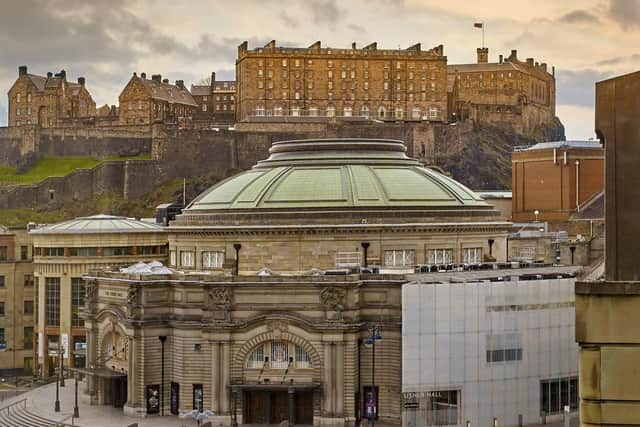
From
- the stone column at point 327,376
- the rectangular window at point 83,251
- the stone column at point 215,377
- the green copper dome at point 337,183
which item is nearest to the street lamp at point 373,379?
the stone column at point 327,376

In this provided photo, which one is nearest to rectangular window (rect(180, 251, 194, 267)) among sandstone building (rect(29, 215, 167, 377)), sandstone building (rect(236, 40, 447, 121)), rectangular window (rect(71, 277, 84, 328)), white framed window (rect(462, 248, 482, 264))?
sandstone building (rect(29, 215, 167, 377))

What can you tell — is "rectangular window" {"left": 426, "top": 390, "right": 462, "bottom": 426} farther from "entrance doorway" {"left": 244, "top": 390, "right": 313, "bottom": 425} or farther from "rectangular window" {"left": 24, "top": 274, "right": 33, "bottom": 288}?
"rectangular window" {"left": 24, "top": 274, "right": 33, "bottom": 288}

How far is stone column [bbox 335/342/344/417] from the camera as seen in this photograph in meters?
65.0

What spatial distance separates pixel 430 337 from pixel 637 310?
49317mm

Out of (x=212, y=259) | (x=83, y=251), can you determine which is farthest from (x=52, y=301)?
(x=212, y=259)

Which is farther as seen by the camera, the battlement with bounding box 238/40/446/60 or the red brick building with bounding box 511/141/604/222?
the battlement with bounding box 238/40/446/60

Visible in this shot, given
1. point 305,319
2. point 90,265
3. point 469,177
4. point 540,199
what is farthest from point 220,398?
point 469,177

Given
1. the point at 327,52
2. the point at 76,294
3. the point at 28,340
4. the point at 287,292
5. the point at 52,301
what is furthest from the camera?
the point at 327,52

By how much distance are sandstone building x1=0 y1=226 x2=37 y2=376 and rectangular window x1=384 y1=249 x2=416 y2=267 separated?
44.0 metres

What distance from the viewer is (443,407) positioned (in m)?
62.7

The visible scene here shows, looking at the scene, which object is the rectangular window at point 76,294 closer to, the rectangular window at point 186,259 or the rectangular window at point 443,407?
the rectangular window at point 186,259

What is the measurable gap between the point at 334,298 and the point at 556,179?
64.8 m

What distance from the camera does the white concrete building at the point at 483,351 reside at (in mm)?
62219

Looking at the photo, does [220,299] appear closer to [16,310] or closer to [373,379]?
[373,379]
